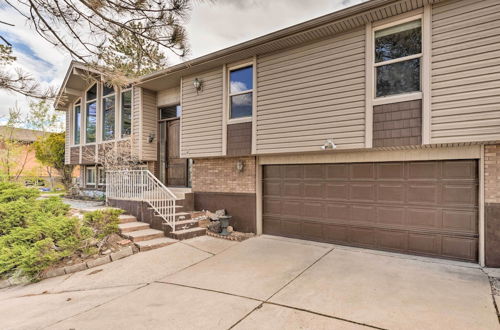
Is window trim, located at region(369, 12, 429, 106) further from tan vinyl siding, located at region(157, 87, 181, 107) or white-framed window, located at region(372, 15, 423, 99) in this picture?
tan vinyl siding, located at region(157, 87, 181, 107)

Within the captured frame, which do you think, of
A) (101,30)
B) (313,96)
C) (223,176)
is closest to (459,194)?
(313,96)

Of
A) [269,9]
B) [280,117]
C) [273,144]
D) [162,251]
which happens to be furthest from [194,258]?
[269,9]

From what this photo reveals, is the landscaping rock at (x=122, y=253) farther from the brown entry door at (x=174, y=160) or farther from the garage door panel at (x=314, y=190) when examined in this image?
the garage door panel at (x=314, y=190)

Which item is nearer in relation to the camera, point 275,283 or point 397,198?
point 275,283

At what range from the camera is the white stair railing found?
686cm

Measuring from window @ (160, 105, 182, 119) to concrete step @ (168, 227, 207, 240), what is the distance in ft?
14.6

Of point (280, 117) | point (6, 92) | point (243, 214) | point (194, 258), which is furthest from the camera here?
point (243, 214)

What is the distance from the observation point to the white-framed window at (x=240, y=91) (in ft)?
22.5

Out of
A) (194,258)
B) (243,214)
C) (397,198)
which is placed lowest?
(194,258)

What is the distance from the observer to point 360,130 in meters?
5.19

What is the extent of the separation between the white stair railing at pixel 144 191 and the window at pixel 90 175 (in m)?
5.38

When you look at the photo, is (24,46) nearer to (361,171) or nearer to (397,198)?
(361,171)

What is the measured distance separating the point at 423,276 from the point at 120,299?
4653 mm

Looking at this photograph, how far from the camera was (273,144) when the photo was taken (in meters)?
6.23
